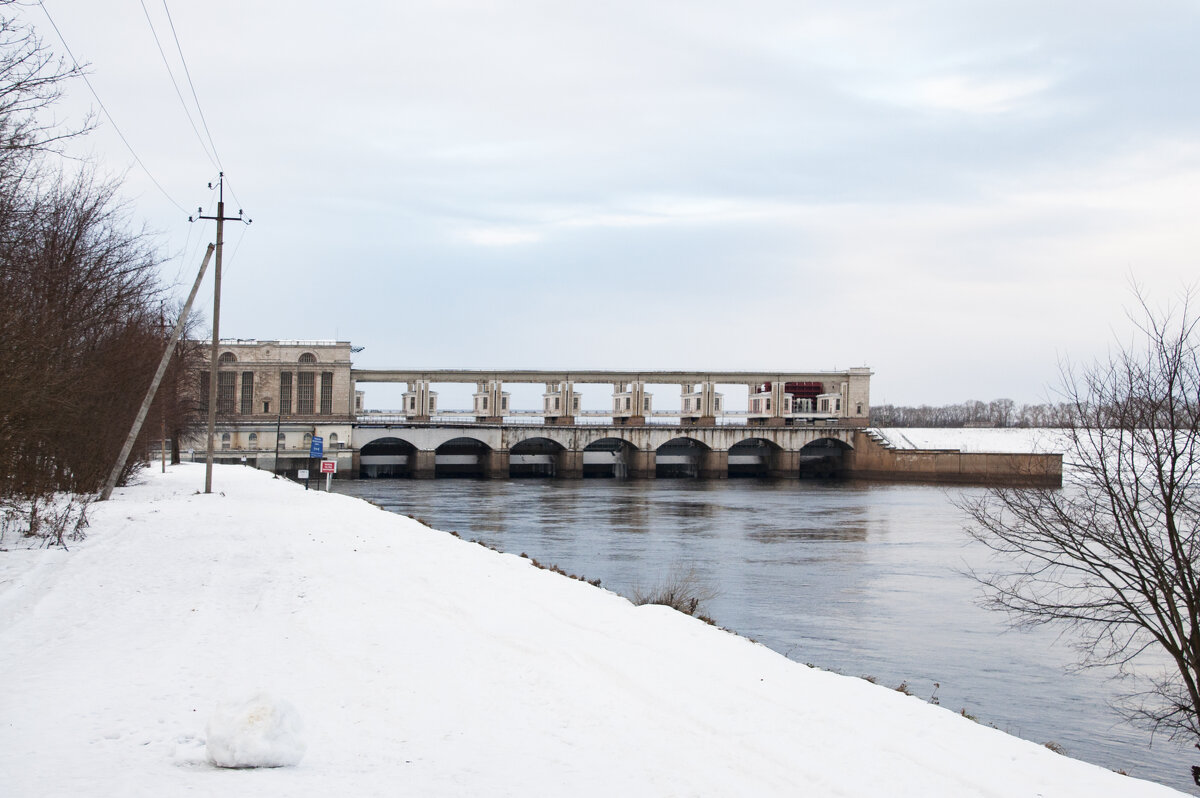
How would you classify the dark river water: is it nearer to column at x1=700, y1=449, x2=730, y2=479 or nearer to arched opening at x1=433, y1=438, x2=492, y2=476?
column at x1=700, y1=449, x2=730, y2=479

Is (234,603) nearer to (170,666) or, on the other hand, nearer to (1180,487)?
(170,666)

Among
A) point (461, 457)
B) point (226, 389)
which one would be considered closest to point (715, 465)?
point (461, 457)

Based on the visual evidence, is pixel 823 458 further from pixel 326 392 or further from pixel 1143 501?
pixel 1143 501

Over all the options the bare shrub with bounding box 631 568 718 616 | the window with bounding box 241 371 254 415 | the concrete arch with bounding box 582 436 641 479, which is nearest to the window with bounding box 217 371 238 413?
→ the window with bounding box 241 371 254 415

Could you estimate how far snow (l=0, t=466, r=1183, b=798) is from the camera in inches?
253

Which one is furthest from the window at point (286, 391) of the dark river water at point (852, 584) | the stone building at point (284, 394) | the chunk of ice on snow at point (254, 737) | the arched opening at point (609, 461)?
the chunk of ice on snow at point (254, 737)

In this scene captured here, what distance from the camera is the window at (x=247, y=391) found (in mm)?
94938

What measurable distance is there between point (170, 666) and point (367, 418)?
90446 millimetres

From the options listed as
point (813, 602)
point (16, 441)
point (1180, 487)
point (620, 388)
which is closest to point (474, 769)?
point (1180, 487)

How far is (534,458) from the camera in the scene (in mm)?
103438

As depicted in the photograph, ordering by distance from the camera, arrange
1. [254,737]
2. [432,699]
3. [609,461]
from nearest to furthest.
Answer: [254,737]
[432,699]
[609,461]

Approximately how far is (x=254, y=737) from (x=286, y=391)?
3703 inches

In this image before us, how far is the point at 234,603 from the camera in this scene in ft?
39.2

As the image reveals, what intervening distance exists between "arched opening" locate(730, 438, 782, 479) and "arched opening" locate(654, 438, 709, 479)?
13.1 feet
